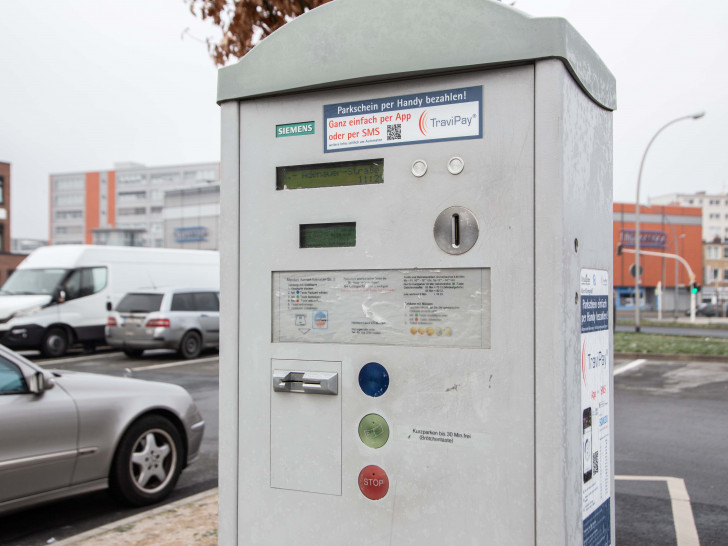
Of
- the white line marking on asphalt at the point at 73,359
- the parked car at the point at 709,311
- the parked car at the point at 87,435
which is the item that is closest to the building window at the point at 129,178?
the parked car at the point at 709,311

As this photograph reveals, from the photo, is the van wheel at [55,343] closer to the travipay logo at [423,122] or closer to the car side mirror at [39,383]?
the car side mirror at [39,383]

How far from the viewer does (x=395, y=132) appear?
2.21 meters

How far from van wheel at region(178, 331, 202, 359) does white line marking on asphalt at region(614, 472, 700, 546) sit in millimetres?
12171

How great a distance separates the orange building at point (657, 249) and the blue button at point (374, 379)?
204ft

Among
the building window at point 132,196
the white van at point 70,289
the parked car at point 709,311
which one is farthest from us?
the building window at point 132,196

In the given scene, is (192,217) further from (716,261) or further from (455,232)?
(716,261)

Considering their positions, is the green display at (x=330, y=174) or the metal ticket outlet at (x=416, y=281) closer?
the metal ticket outlet at (x=416, y=281)

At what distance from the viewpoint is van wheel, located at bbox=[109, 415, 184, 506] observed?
527 cm

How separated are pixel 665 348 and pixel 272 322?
16100 millimetres

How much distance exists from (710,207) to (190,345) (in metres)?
112

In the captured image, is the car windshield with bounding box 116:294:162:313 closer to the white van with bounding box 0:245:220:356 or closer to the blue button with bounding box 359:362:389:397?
the white van with bounding box 0:245:220:356

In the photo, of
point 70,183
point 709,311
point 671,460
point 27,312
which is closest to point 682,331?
point 27,312

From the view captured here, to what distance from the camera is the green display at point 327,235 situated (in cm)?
226

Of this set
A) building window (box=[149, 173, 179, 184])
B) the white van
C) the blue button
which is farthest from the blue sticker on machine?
building window (box=[149, 173, 179, 184])
